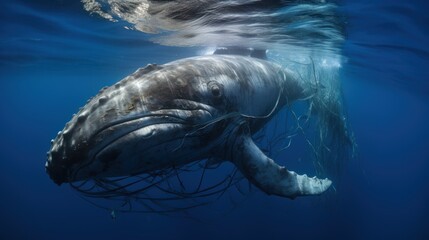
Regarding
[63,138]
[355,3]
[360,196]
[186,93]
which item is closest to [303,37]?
[355,3]

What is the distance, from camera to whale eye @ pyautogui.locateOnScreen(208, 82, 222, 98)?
4686mm

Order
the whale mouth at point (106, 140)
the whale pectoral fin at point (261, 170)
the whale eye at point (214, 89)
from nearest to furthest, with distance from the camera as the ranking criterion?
the whale mouth at point (106, 140) → the whale eye at point (214, 89) → the whale pectoral fin at point (261, 170)

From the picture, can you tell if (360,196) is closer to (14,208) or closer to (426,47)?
(426,47)

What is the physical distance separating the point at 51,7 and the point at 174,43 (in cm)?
733

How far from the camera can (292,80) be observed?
8820 mm

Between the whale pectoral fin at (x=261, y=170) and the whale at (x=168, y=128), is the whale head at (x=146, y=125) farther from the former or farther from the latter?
the whale pectoral fin at (x=261, y=170)

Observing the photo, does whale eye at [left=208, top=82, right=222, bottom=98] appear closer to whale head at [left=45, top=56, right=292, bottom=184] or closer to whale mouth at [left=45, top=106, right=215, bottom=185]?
whale head at [left=45, top=56, right=292, bottom=184]

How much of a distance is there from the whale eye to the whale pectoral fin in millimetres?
844

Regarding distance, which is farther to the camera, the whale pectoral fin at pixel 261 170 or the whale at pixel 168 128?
the whale pectoral fin at pixel 261 170

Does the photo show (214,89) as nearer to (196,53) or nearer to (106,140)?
(106,140)

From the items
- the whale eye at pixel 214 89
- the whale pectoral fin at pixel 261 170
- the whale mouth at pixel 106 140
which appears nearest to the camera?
the whale mouth at pixel 106 140

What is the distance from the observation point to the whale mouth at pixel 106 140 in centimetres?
347

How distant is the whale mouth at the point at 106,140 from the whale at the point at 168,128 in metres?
0.01

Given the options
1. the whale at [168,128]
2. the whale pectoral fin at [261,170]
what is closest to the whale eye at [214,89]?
the whale at [168,128]
